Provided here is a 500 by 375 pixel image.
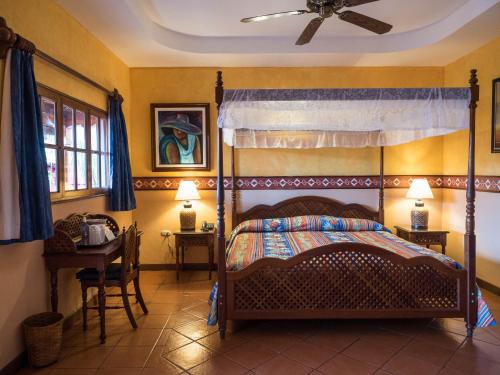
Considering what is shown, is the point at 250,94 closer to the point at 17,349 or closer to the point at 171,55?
the point at 171,55

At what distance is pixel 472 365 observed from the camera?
243 cm

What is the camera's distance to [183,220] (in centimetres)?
461

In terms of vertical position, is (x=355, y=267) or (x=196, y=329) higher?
(x=355, y=267)

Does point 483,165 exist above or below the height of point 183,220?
above

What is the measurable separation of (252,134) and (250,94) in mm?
1538

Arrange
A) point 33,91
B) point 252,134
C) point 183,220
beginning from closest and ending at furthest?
1. point 33,91
2. point 252,134
3. point 183,220

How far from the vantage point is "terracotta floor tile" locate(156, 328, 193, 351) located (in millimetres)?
2776

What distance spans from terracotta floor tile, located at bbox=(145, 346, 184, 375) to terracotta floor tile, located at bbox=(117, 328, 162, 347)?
0.51 feet

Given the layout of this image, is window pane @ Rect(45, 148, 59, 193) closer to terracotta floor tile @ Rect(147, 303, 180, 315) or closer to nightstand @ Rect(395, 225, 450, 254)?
terracotta floor tile @ Rect(147, 303, 180, 315)

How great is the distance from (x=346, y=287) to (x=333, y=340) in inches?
18.1

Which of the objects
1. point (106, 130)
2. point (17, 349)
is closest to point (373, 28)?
point (106, 130)

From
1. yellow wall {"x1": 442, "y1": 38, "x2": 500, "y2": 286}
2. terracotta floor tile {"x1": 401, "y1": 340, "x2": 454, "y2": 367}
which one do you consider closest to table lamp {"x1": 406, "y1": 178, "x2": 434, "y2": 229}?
yellow wall {"x1": 442, "y1": 38, "x2": 500, "y2": 286}

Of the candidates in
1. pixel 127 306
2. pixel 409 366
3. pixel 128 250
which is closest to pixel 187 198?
pixel 128 250

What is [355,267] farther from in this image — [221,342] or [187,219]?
[187,219]
